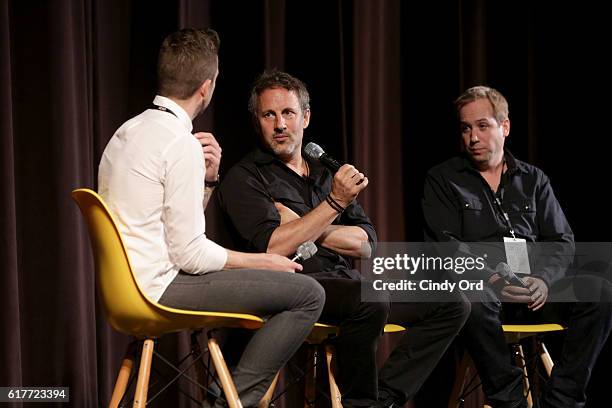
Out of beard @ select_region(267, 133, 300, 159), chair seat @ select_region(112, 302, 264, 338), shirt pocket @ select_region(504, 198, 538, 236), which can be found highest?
beard @ select_region(267, 133, 300, 159)

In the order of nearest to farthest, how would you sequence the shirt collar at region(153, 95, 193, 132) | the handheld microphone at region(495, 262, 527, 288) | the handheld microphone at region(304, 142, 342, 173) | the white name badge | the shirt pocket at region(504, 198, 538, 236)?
the shirt collar at region(153, 95, 193, 132)
the handheld microphone at region(304, 142, 342, 173)
the handheld microphone at region(495, 262, 527, 288)
the white name badge
the shirt pocket at region(504, 198, 538, 236)

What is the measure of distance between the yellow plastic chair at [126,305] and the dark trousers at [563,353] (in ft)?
3.40

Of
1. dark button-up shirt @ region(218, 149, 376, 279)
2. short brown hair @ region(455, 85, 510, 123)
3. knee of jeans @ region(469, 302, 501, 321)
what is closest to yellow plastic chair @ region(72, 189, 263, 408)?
dark button-up shirt @ region(218, 149, 376, 279)

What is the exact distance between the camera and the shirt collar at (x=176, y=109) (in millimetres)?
2254

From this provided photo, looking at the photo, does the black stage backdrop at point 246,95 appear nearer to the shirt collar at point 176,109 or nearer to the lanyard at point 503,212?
the lanyard at point 503,212

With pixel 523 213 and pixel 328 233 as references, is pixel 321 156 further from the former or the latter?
pixel 523 213

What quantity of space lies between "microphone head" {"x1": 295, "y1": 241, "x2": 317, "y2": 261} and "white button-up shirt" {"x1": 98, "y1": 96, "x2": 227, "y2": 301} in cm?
52

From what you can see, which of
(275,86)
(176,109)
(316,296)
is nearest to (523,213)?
(275,86)

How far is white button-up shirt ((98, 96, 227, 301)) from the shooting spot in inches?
82.3

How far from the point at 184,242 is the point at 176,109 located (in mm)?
395

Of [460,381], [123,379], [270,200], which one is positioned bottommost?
[460,381]

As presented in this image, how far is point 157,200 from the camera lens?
2.10 m

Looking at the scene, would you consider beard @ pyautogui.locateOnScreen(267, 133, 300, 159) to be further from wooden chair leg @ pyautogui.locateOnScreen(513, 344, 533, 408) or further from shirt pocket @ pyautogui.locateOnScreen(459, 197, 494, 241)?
wooden chair leg @ pyautogui.locateOnScreen(513, 344, 533, 408)

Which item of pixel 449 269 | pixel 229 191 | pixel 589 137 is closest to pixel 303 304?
pixel 229 191
